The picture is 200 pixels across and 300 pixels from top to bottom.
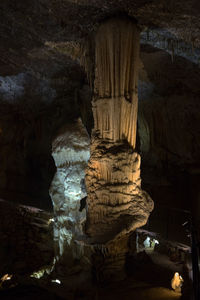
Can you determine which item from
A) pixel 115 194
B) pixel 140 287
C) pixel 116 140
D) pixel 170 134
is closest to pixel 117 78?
pixel 116 140

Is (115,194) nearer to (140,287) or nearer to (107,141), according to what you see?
(107,141)

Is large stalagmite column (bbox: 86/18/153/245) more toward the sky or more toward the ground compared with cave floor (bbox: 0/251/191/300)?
more toward the sky

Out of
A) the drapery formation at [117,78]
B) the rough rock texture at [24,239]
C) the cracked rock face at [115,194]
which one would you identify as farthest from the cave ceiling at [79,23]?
the rough rock texture at [24,239]

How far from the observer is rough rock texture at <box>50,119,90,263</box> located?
20.5ft

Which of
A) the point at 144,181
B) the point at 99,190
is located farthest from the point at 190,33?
the point at 144,181

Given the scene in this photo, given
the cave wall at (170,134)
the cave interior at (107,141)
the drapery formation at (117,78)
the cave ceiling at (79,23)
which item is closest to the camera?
the cave ceiling at (79,23)

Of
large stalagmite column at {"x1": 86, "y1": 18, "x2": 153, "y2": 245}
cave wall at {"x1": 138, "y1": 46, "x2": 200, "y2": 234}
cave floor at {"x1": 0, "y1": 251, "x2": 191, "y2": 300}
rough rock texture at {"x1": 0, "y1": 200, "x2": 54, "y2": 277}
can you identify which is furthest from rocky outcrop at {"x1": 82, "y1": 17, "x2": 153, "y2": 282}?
rough rock texture at {"x1": 0, "y1": 200, "x2": 54, "y2": 277}

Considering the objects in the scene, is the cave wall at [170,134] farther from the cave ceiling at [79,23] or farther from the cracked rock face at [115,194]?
the cracked rock face at [115,194]

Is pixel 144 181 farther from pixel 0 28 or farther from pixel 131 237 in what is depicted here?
pixel 0 28

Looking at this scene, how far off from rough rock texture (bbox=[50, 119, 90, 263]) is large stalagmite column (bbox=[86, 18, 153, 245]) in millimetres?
922

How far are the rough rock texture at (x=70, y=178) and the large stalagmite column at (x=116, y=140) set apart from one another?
0.92 metres

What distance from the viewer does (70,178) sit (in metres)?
6.29

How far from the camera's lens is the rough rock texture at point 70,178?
625 centimetres

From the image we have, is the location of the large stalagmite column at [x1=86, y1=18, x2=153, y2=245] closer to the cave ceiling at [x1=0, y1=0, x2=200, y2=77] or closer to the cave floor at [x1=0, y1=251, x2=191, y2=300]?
the cave ceiling at [x1=0, y1=0, x2=200, y2=77]
